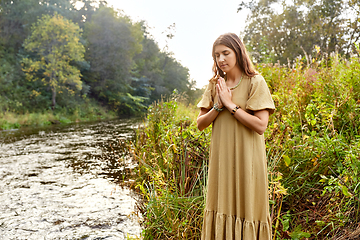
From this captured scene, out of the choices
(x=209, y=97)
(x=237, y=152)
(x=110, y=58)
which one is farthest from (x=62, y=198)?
(x=110, y=58)

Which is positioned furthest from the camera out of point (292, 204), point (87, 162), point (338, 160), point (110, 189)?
point (87, 162)

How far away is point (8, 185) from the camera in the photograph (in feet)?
16.1

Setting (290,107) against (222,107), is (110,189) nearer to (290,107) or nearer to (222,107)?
(290,107)

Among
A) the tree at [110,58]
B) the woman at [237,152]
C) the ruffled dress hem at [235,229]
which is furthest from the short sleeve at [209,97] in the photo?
the tree at [110,58]

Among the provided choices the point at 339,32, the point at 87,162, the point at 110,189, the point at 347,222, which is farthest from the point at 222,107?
the point at 339,32

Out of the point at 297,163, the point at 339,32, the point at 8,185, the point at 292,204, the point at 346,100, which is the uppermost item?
the point at 339,32

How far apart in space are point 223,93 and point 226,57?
24 centimetres

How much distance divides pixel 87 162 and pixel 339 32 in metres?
13.5

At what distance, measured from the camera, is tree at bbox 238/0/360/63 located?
43.2 feet

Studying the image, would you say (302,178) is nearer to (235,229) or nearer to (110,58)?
(235,229)

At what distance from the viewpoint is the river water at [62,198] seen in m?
3.27

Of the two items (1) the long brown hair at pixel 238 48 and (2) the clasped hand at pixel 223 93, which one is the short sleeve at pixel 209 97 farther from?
(1) the long brown hair at pixel 238 48

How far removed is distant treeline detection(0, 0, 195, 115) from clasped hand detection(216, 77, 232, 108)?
11.3 metres

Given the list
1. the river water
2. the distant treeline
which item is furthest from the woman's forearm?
the distant treeline
